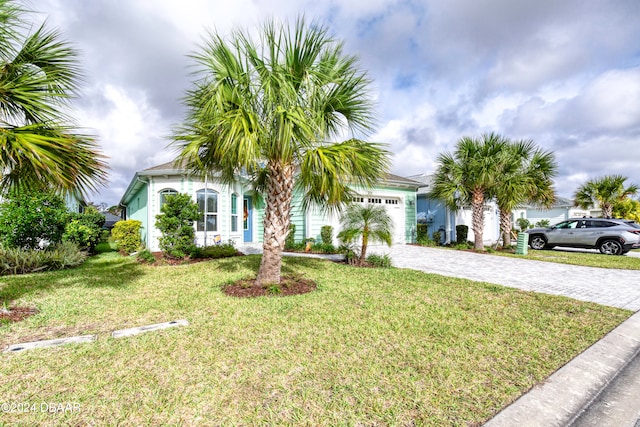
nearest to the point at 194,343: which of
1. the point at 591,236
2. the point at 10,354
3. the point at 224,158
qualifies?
the point at 10,354

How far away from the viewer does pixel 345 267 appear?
837 cm

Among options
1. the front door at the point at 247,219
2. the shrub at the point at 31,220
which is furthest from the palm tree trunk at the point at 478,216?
the shrub at the point at 31,220

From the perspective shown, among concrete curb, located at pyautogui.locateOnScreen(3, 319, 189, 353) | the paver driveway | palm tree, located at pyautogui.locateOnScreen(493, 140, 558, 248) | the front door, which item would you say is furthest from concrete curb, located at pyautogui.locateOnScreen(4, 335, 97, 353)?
palm tree, located at pyautogui.locateOnScreen(493, 140, 558, 248)

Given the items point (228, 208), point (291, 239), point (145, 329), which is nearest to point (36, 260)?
point (228, 208)

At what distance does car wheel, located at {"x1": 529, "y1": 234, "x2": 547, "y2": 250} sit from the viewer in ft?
49.1

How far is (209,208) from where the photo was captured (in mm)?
12453

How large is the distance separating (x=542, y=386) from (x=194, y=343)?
135 inches

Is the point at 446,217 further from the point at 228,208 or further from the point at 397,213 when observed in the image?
the point at 228,208

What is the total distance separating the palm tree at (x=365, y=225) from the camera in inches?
332

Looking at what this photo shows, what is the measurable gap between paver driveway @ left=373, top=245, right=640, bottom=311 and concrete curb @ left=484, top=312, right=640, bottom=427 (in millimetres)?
2368

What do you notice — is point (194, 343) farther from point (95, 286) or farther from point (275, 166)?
point (95, 286)

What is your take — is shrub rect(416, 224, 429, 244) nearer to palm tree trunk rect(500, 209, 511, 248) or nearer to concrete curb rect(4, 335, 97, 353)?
palm tree trunk rect(500, 209, 511, 248)

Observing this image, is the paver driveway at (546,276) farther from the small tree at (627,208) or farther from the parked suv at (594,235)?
the small tree at (627,208)

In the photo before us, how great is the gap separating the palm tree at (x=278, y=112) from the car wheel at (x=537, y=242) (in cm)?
1366
